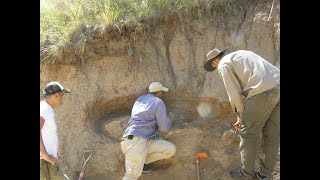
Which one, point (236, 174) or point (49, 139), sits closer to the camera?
point (49, 139)

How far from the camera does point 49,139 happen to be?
4906 mm

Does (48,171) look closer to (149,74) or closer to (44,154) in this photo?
(44,154)

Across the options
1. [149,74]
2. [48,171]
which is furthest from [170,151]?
[48,171]

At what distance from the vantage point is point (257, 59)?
5645mm

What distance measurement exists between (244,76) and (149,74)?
7.35 ft

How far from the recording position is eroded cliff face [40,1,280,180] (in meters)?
6.90

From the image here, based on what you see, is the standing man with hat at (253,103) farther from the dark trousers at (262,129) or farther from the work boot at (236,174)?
the work boot at (236,174)

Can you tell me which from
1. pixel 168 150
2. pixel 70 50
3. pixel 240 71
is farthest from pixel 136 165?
pixel 70 50

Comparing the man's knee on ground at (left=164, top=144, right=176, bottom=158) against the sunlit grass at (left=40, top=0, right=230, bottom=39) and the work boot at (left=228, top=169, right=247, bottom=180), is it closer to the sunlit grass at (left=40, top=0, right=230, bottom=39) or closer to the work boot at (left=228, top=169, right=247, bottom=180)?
the work boot at (left=228, top=169, right=247, bottom=180)

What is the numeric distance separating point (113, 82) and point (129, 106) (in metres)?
0.48

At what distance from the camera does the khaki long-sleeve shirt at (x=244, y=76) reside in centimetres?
547

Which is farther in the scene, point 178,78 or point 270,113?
point 178,78

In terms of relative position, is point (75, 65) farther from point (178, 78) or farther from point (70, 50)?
point (178, 78)

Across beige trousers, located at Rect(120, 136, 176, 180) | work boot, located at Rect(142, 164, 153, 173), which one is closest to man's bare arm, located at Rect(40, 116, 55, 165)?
beige trousers, located at Rect(120, 136, 176, 180)
